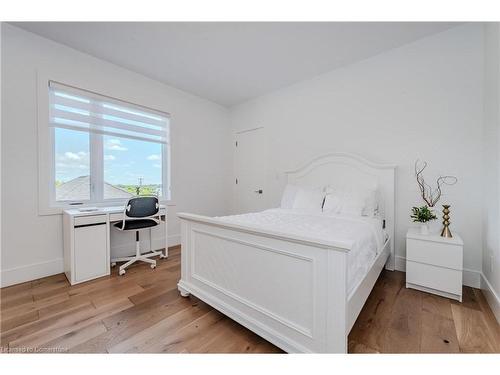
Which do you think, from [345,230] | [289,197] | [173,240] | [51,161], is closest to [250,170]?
[289,197]

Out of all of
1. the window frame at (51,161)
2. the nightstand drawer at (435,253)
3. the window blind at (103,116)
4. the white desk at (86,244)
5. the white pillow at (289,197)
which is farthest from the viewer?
the white pillow at (289,197)

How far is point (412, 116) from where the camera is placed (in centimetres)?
235

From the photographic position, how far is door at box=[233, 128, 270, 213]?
374cm

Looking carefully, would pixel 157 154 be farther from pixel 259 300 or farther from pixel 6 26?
pixel 259 300

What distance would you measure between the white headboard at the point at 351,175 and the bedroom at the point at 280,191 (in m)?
0.02

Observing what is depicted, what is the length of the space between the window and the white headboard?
6.90 ft

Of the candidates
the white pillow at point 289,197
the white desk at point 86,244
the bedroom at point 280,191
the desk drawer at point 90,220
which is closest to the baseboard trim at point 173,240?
the bedroom at point 280,191

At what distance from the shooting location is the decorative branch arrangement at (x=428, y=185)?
2168 millimetres

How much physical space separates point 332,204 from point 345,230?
2.43ft

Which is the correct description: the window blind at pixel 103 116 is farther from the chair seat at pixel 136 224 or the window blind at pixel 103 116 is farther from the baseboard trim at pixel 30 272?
the baseboard trim at pixel 30 272

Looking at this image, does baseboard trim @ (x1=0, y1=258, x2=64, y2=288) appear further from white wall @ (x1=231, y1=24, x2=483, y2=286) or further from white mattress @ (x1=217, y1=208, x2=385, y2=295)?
white wall @ (x1=231, y1=24, x2=483, y2=286)

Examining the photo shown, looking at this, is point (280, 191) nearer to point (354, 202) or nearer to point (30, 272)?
point (354, 202)

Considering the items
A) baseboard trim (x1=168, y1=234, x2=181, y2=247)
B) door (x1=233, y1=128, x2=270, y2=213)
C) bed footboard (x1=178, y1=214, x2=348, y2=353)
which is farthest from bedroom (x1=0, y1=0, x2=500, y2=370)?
door (x1=233, y1=128, x2=270, y2=213)
